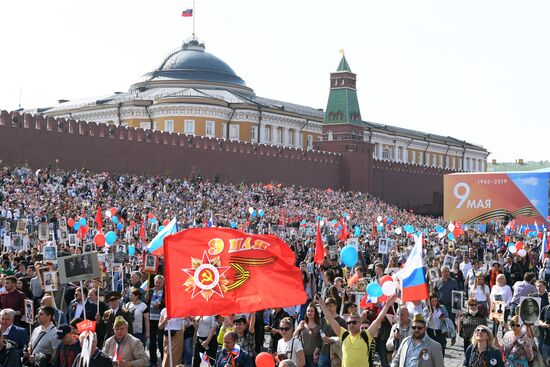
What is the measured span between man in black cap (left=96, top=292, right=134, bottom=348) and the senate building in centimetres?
4019

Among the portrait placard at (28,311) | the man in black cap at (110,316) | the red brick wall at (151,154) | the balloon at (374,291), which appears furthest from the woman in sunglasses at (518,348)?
the red brick wall at (151,154)

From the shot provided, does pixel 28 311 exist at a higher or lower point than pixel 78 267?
lower

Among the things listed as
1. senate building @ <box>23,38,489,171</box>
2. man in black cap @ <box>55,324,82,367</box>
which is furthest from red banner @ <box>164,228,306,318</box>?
senate building @ <box>23,38,489,171</box>

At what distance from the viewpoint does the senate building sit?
5622cm

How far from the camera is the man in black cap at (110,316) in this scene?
9883mm

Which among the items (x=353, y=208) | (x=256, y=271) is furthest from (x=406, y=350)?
(x=353, y=208)

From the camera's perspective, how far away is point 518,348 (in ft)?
27.5

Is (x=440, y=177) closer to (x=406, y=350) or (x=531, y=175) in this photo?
(x=531, y=175)

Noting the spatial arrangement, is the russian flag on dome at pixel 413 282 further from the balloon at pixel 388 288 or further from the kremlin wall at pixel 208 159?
the kremlin wall at pixel 208 159

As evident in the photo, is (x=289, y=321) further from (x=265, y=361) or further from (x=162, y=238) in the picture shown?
(x=162, y=238)

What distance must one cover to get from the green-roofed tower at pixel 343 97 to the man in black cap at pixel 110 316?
4673 centimetres

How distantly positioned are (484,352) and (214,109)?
49.9m

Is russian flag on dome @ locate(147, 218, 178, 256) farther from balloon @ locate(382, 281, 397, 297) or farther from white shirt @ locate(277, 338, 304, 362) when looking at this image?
white shirt @ locate(277, 338, 304, 362)

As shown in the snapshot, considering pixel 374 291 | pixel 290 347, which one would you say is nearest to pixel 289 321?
pixel 290 347
